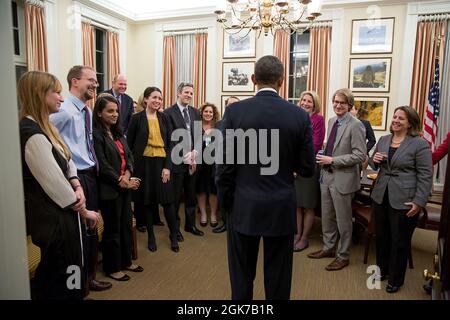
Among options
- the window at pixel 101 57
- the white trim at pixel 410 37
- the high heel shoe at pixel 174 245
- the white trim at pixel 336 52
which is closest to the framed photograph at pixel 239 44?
the white trim at pixel 336 52

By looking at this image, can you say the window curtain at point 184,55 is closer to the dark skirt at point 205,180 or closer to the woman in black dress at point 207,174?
the woman in black dress at point 207,174

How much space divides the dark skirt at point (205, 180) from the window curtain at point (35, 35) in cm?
297

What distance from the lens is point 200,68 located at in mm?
6844

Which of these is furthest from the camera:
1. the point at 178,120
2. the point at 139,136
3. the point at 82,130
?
the point at 178,120

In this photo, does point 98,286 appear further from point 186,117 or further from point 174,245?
point 186,117

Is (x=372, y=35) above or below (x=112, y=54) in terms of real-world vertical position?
above

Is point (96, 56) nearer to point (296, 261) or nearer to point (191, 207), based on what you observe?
point (191, 207)

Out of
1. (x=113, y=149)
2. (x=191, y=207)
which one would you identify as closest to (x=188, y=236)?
(x=191, y=207)

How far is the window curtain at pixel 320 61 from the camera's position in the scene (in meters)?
6.00

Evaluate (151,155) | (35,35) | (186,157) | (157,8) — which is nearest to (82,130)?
(151,155)

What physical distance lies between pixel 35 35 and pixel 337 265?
5.10 meters

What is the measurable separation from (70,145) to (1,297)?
160cm

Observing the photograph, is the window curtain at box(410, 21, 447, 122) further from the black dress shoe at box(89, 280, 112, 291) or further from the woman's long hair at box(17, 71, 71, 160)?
the woman's long hair at box(17, 71, 71, 160)

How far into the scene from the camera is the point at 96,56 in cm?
661
